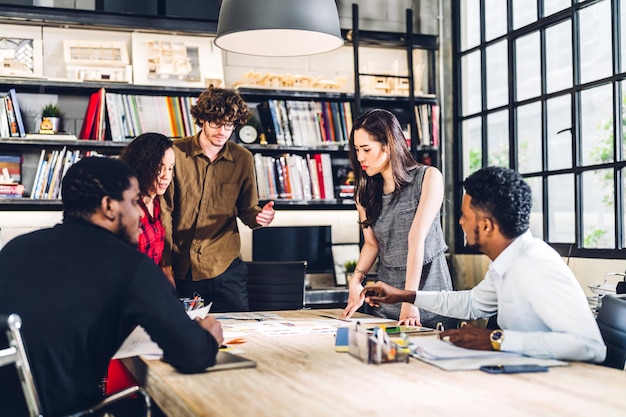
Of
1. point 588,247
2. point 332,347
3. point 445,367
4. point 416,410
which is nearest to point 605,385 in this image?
point 445,367

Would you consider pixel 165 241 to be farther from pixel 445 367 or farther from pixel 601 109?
pixel 601 109

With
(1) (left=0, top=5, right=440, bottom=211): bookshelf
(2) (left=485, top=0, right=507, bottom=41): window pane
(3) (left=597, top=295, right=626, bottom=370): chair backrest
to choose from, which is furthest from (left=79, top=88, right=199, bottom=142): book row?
(3) (left=597, top=295, right=626, bottom=370): chair backrest

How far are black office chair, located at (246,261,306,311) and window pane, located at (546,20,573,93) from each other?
80.3 inches

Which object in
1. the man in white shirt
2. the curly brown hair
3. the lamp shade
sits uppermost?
the lamp shade

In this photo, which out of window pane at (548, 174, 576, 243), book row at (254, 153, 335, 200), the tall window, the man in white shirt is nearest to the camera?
the man in white shirt

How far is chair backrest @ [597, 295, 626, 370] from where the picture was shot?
1.92 metres

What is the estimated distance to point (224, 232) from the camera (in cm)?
334

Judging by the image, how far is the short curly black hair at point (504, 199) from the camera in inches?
77.3

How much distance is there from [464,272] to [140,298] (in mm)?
3936

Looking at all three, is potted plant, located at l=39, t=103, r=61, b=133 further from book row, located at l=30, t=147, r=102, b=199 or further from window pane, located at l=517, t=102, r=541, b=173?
window pane, located at l=517, t=102, r=541, b=173

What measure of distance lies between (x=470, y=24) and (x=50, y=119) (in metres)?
2.96

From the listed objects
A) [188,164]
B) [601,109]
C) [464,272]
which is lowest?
[464,272]

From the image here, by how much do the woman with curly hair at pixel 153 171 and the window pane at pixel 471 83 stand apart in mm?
3005

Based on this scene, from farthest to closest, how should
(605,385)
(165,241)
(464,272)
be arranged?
(464,272) < (165,241) < (605,385)
